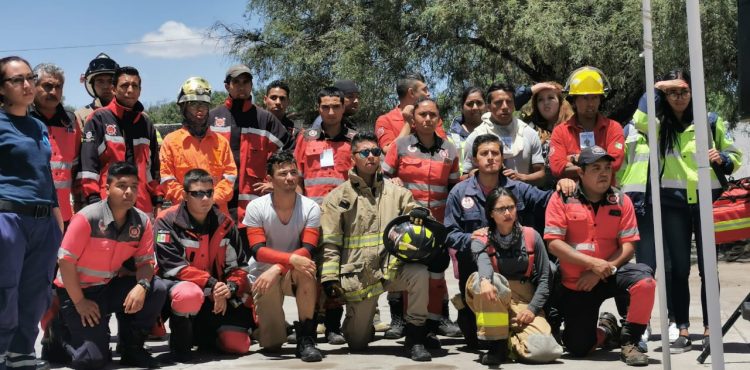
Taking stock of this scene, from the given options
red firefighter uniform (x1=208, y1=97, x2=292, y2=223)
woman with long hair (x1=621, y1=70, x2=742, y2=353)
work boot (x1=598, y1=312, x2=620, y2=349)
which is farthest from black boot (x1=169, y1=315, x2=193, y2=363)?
woman with long hair (x1=621, y1=70, x2=742, y2=353)

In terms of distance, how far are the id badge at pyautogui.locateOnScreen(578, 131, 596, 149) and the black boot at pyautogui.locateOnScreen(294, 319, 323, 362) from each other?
2.52 m

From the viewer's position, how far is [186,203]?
7.11 metres

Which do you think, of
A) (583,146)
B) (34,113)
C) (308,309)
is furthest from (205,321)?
(583,146)

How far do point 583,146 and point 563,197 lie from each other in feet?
2.01

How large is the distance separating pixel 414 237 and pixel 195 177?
172 cm

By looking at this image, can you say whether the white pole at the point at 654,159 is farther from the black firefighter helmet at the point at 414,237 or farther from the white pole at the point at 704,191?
the black firefighter helmet at the point at 414,237

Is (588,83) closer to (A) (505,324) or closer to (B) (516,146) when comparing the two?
(B) (516,146)

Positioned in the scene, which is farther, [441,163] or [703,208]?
[441,163]

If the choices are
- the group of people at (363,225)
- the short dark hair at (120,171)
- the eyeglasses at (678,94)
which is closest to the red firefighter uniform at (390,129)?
the group of people at (363,225)

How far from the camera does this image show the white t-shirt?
7.23m

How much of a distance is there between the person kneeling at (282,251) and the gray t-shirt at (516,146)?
1478mm

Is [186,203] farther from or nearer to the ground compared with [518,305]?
farther from the ground

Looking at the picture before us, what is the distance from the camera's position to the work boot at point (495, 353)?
21.4 ft

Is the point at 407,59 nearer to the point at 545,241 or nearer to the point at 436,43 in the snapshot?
the point at 436,43
